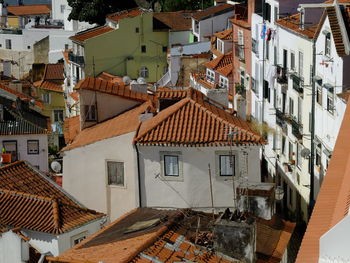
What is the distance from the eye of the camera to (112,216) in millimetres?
38281

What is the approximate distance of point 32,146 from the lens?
66.4 metres

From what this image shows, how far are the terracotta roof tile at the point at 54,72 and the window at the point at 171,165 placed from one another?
58.3 metres

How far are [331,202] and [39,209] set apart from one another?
1992 centimetres

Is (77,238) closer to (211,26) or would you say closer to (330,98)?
(330,98)

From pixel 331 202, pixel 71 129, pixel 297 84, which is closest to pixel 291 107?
pixel 297 84

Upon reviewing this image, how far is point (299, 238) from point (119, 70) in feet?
154

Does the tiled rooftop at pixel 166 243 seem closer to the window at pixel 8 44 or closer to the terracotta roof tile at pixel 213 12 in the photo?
the terracotta roof tile at pixel 213 12

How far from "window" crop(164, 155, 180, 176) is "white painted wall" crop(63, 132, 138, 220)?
1.29 metres

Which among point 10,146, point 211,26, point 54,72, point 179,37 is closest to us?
point 10,146

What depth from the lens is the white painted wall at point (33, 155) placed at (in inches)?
2579

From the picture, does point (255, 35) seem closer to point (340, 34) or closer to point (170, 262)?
point (340, 34)

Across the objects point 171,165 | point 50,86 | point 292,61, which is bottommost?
point 50,86

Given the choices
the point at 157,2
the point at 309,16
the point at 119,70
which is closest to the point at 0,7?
the point at 157,2

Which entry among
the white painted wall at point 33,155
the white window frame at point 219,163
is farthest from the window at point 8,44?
the white window frame at point 219,163
